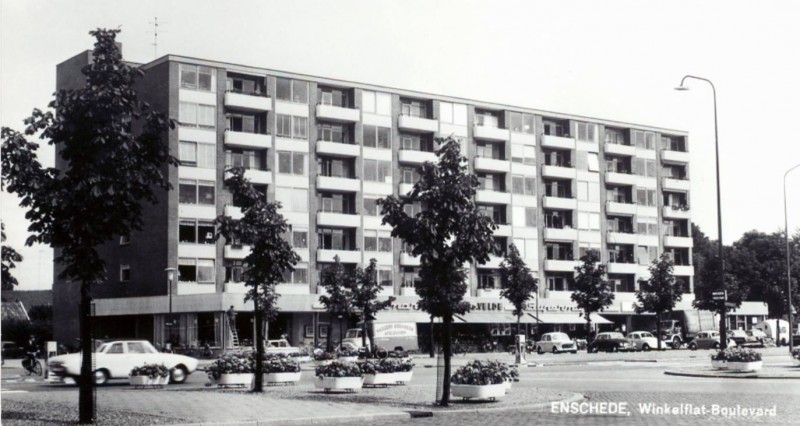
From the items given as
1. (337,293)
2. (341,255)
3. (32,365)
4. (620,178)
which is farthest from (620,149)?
(32,365)

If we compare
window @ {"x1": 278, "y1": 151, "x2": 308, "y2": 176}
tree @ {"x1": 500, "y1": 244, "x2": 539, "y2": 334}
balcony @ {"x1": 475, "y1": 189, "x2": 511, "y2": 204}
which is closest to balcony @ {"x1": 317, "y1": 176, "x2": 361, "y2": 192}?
window @ {"x1": 278, "y1": 151, "x2": 308, "y2": 176}

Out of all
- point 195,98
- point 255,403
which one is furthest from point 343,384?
point 195,98

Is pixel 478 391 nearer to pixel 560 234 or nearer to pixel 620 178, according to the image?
pixel 560 234

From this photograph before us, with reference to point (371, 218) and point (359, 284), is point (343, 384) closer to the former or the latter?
point (359, 284)

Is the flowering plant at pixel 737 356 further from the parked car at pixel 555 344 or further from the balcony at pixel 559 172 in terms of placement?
the balcony at pixel 559 172

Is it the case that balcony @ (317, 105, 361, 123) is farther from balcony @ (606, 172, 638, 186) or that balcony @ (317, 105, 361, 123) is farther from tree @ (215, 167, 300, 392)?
tree @ (215, 167, 300, 392)

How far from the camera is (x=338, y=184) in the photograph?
75.4 m

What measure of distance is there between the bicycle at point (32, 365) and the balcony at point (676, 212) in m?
67.7

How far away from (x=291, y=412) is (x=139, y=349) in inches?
658

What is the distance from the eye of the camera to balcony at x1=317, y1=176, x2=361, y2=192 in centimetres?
7456

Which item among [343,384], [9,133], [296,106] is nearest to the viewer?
[9,133]

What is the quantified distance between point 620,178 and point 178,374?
65771 millimetres

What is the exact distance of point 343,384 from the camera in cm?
2677

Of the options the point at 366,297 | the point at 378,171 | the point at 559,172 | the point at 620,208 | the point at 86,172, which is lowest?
the point at 366,297
